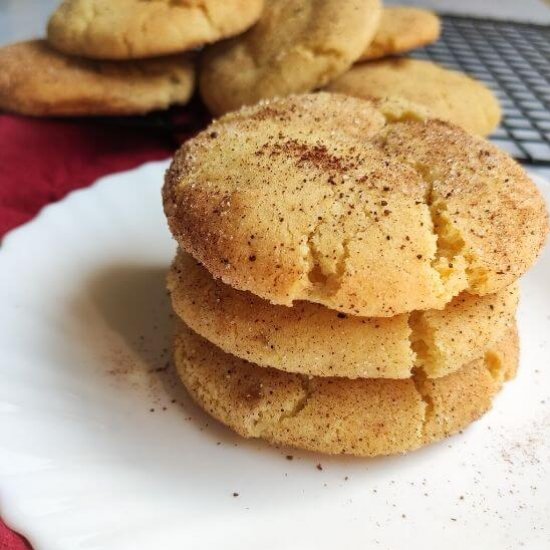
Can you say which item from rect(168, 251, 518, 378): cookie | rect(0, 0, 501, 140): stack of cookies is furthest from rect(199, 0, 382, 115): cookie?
rect(168, 251, 518, 378): cookie

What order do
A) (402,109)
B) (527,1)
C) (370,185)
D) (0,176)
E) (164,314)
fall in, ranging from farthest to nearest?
(527,1) → (0,176) → (164,314) → (402,109) → (370,185)

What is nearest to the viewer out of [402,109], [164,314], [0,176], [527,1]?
[402,109]

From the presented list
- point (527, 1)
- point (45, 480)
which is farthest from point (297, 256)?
point (527, 1)

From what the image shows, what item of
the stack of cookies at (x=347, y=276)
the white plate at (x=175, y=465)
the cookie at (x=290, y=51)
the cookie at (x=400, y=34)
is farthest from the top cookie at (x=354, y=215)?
the cookie at (x=400, y=34)

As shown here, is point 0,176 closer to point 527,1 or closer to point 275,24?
point 275,24

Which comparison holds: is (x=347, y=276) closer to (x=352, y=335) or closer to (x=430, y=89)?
(x=352, y=335)

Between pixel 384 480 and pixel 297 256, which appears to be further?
pixel 384 480

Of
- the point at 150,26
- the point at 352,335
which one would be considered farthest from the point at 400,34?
the point at 352,335

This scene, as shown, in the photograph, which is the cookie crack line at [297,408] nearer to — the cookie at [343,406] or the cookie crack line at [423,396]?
the cookie at [343,406]

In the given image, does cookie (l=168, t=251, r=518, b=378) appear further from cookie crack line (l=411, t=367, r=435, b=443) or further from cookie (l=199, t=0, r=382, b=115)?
cookie (l=199, t=0, r=382, b=115)
